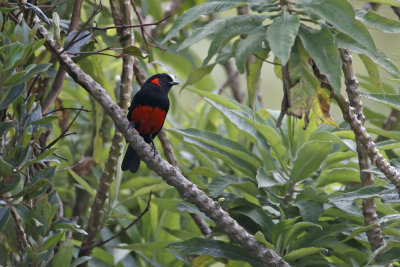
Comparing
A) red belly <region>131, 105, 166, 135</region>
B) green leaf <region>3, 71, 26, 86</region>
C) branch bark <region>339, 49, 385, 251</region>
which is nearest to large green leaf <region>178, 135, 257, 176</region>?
red belly <region>131, 105, 166, 135</region>

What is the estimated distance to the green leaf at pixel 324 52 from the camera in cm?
202

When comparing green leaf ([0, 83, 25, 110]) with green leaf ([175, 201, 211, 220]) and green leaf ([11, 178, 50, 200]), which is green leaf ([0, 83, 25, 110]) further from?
green leaf ([175, 201, 211, 220])

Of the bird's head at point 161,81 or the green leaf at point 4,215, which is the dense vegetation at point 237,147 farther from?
the bird's head at point 161,81

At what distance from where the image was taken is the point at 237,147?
9.61 feet

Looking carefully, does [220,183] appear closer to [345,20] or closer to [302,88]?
[302,88]

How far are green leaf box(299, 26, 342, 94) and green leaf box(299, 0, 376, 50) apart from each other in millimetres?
79

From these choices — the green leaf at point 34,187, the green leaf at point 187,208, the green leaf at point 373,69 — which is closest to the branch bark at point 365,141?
the green leaf at point 373,69

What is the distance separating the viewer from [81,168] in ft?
12.0

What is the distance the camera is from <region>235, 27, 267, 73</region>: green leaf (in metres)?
2.06

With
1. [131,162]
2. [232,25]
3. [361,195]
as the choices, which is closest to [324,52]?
[232,25]

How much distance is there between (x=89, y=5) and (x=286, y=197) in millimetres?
1681

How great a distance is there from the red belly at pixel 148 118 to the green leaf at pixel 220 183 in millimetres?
760

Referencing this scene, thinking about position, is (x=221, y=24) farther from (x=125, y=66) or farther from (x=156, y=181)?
(x=156, y=181)

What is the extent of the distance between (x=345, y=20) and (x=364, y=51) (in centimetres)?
17
